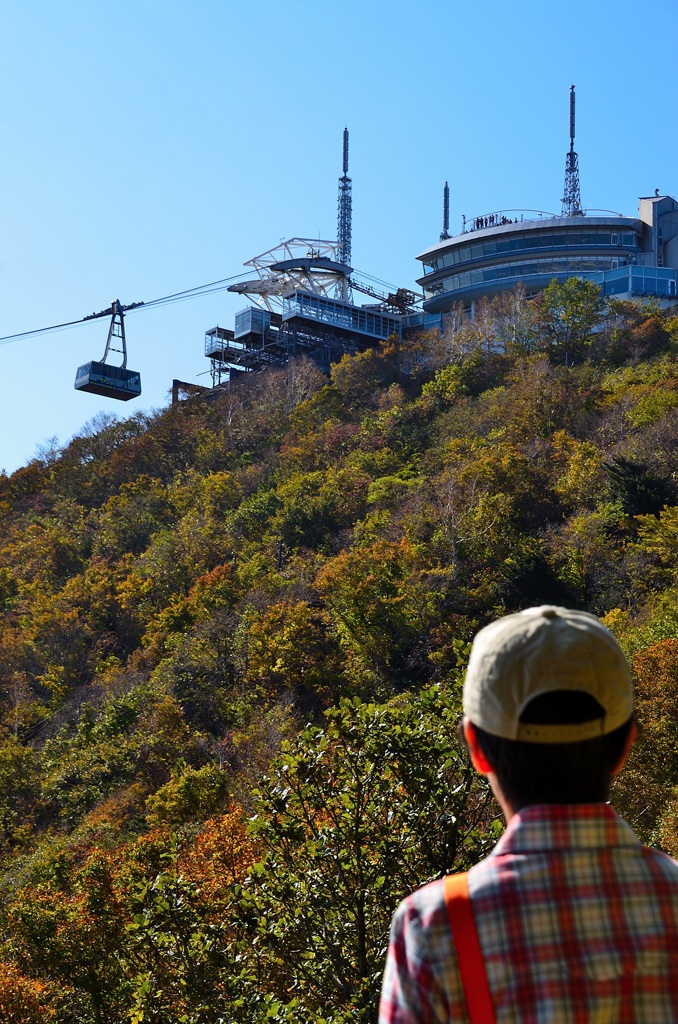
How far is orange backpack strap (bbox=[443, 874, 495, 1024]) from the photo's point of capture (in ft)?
5.67

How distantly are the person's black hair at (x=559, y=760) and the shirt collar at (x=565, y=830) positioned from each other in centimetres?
3

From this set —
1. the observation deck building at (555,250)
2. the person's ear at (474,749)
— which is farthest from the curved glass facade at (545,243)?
the person's ear at (474,749)

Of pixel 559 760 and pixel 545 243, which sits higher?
pixel 545 243

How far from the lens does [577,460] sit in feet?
128

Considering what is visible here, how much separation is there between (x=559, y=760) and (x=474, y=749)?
6.6 inches

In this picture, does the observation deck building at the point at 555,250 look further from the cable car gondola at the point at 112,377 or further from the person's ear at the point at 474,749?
the person's ear at the point at 474,749

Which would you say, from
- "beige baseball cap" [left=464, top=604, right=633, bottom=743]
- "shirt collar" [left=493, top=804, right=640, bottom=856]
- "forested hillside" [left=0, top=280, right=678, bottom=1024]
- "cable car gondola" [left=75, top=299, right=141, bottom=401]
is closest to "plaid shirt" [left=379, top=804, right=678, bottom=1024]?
"shirt collar" [left=493, top=804, right=640, bottom=856]

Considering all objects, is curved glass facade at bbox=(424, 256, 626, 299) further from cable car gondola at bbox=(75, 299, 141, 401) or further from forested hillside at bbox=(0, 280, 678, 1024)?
cable car gondola at bbox=(75, 299, 141, 401)

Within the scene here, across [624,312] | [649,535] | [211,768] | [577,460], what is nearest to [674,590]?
[649,535]

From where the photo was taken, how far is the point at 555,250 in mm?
69250

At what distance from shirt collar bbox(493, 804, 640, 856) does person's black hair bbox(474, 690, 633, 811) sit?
27mm

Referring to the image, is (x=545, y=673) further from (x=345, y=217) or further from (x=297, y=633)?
(x=345, y=217)

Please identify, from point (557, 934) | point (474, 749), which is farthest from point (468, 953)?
point (474, 749)

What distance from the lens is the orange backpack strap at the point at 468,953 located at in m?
1.73
